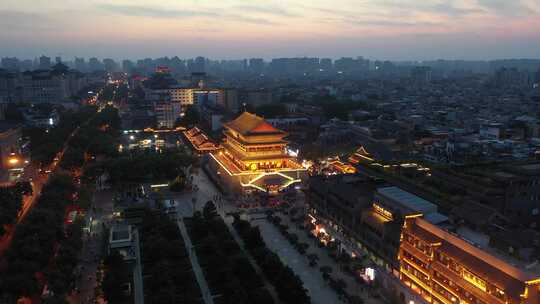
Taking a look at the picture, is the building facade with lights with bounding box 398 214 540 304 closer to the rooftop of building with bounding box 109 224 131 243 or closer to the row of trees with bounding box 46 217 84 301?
the rooftop of building with bounding box 109 224 131 243

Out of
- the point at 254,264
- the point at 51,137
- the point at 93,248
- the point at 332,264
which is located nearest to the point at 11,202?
the point at 93,248

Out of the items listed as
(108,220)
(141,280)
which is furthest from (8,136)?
(141,280)

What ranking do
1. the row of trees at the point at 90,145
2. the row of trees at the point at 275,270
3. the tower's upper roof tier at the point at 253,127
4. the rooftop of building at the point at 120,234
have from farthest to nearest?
the row of trees at the point at 90,145, the tower's upper roof tier at the point at 253,127, the rooftop of building at the point at 120,234, the row of trees at the point at 275,270

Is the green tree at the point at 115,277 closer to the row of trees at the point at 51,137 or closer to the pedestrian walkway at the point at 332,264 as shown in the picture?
the pedestrian walkway at the point at 332,264

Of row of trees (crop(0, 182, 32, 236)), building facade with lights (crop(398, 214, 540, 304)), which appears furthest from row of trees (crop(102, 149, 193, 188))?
building facade with lights (crop(398, 214, 540, 304))

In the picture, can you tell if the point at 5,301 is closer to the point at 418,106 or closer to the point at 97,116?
the point at 97,116

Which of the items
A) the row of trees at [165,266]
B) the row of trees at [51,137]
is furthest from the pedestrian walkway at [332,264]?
the row of trees at [51,137]
